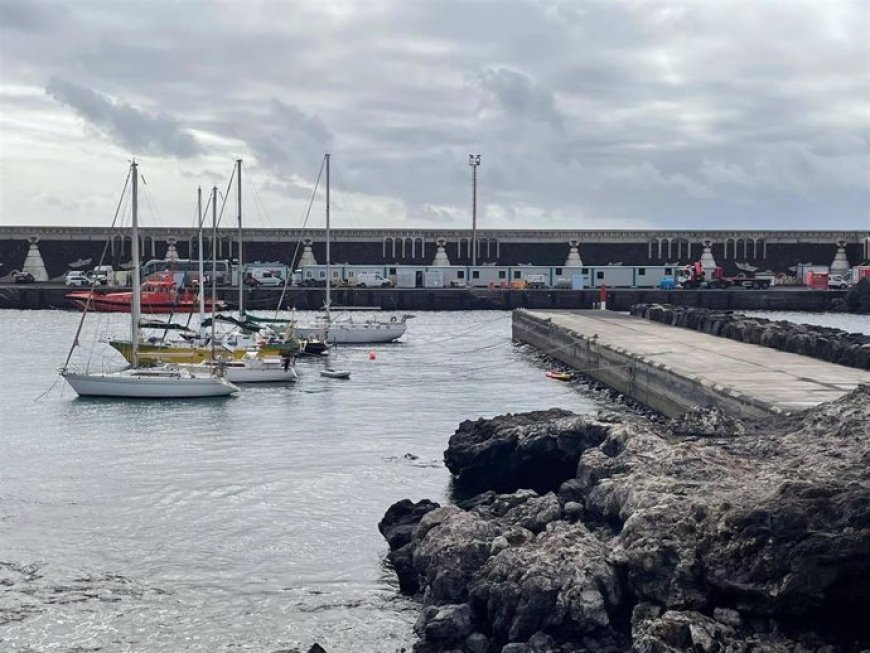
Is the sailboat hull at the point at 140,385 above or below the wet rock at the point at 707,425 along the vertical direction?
below

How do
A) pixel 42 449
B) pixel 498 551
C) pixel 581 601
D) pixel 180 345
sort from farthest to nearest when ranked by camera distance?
1. pixel 180 345
2. pixel 42 449
3. pixel 498 551
4. pixel 581 601

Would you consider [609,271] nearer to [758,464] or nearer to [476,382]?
[476,382]

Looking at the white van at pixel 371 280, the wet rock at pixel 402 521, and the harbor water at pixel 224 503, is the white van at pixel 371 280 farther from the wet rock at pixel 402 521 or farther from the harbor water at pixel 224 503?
the wet rock at pixel 402 521

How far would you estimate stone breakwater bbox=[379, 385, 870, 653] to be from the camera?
15609 mm

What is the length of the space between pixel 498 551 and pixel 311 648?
3.37 meters

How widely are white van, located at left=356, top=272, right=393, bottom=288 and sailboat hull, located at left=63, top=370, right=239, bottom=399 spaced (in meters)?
57.4

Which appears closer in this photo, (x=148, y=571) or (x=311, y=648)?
(x=311, y=648)

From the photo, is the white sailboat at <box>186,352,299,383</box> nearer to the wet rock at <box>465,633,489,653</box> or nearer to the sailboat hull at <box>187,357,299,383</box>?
the sailboat hull at <box>187,357,299,383</box>

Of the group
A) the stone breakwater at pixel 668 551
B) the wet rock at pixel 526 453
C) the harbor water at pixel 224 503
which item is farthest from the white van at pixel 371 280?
the stone breakwater at pixel 668 551

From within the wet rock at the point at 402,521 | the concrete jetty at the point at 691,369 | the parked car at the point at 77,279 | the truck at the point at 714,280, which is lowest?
the wet rock at the point at 402,521

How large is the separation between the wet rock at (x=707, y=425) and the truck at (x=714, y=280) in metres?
78.9

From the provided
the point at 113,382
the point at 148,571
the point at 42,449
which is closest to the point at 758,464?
the point at 148,571

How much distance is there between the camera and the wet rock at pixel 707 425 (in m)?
25.6

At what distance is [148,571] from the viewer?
2316cm
